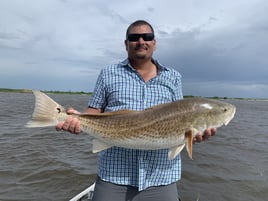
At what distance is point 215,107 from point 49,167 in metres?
8.83

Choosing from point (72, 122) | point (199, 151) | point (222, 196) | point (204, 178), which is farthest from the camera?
point (199, 151)

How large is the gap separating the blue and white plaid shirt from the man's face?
18 centimetres

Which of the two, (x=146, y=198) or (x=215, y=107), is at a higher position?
(x=215, y=107)

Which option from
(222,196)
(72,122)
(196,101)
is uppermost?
(196,101)

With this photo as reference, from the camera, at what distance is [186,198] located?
9.27 m

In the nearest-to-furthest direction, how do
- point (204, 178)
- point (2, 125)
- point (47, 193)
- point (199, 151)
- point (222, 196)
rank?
point (47, 193)
point (222, 196)
point (204, 178)
point (199, 151)
point (2, 125)

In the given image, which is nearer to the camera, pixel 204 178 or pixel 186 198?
pixel 186 198

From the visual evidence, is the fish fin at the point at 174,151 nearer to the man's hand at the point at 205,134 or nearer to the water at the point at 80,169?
the man's hand at the point at 205,134

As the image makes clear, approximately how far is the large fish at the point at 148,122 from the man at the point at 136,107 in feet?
0.47

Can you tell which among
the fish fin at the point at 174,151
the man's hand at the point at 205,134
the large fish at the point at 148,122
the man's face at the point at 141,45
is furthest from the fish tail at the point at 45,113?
the man's hand at the point at 205,134

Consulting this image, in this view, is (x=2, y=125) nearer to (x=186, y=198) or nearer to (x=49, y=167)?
(x=49, y=167)

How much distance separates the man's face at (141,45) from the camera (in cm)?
398

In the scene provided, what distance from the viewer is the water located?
31.2 feet

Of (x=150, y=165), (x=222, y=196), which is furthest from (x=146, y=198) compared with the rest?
(x=222, y=196)
